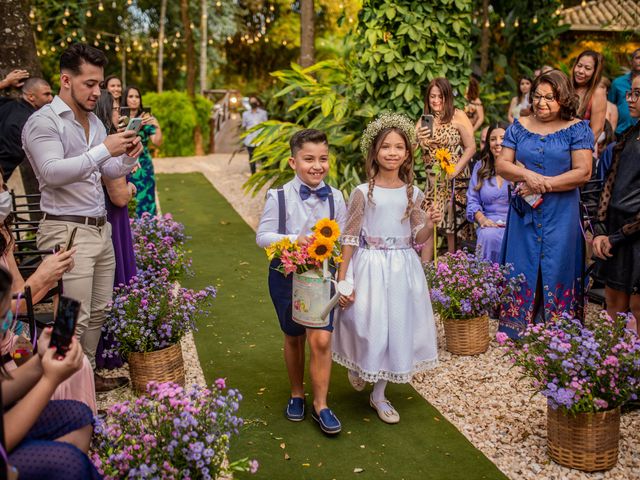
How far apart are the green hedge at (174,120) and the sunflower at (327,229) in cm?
1750

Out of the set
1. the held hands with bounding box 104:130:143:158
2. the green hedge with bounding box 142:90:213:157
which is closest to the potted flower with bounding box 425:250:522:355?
the held hands with bounding box 104:130:143:158

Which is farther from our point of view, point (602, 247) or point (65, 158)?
point (602, 247)

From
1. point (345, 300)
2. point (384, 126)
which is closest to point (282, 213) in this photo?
point (345, 300)

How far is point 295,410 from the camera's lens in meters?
4.04

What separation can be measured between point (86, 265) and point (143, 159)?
413cm

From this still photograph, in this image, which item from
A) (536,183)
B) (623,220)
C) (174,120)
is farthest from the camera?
(174,120)

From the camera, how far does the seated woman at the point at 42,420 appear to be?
7.19 feet

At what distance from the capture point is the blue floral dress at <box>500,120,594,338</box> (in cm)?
470

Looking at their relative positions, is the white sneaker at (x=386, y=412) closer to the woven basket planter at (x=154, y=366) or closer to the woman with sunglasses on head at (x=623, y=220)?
the woven basket planter at (x=154, y=366)

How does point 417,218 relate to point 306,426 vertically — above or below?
above

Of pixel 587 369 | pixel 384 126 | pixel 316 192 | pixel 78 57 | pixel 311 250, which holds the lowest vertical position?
pixel 587 369

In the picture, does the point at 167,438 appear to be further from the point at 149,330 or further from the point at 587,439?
the point at 587,439

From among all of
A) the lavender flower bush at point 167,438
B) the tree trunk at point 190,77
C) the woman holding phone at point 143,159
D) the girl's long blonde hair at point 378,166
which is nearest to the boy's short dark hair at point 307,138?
the girl's long blonde hair at point 378,166

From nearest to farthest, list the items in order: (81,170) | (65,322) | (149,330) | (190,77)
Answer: (65,322)
(81,170)
(149,330)
(190,77)
